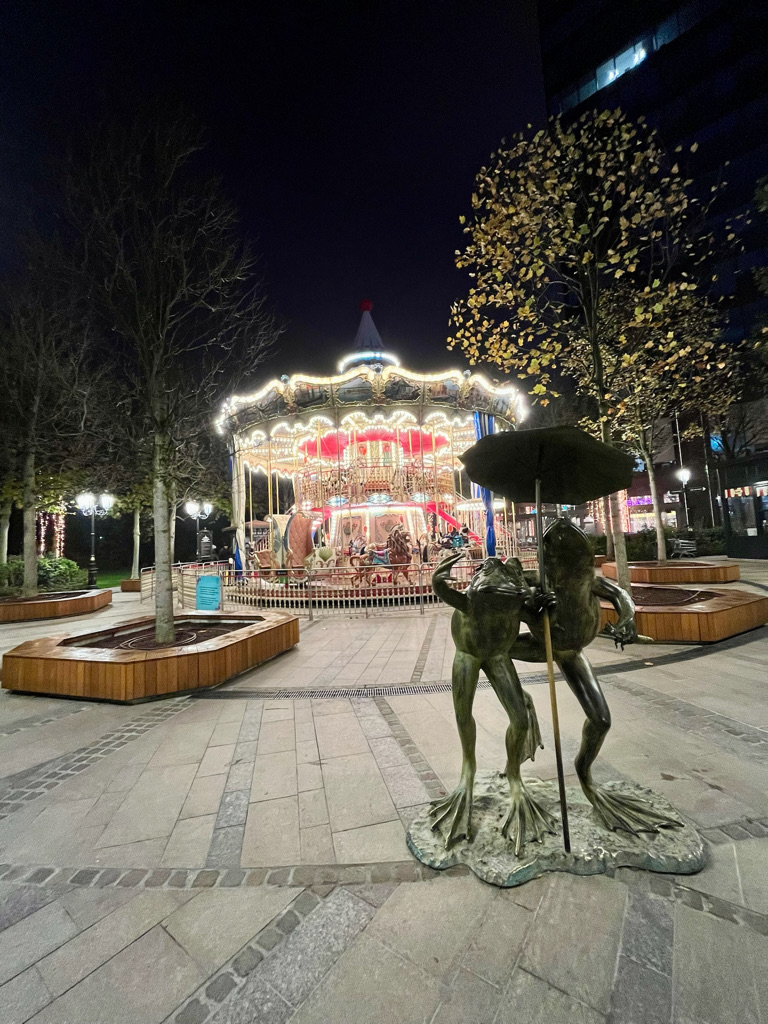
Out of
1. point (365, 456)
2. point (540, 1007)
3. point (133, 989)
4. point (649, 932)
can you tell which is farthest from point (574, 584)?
point (365, 456)

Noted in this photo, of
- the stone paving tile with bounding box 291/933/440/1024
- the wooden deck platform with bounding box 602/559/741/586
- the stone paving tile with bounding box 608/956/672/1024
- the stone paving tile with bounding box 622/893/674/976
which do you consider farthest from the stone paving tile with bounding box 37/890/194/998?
the wooden deck platform with bounding box 602/559/741/586

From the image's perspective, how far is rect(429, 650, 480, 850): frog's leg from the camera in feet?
8.01

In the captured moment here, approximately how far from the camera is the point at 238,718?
14.7 ft

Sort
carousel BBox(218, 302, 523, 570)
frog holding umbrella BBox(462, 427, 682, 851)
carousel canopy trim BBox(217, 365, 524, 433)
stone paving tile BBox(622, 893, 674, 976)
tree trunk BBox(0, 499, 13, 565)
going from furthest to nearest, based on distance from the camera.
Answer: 1. tree trunk BBox(0, 499, 13, 565)
2. carousel BBox(218, 302, 523, 570)
3. carousel canopy trim BBox(217, 365, 524, 433)
4. frog holding umbrella BBox(462, 427, 682, 851)
5. stone paving tile BBox(622, 893, 674, 976)

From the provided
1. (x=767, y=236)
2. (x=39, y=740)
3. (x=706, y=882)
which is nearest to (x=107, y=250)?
(x=39, y=740)

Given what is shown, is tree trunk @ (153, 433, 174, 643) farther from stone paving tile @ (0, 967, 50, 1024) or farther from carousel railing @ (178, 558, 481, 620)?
stone paving tile @ (0, 967, 50, 1024)

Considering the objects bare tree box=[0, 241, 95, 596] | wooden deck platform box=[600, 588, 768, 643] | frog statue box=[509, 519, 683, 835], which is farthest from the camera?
bare tree box=[0, 241, 95, 596]

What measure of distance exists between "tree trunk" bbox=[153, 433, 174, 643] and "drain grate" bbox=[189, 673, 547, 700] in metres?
1.76

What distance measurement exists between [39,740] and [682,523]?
39.8 metres

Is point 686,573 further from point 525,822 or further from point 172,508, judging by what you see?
point 172,508

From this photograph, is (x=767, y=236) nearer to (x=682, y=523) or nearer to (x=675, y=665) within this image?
(x=682, y=523)

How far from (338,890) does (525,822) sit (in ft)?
3.43

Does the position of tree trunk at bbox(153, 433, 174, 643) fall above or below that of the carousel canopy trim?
below

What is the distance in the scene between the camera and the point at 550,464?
236 cm
